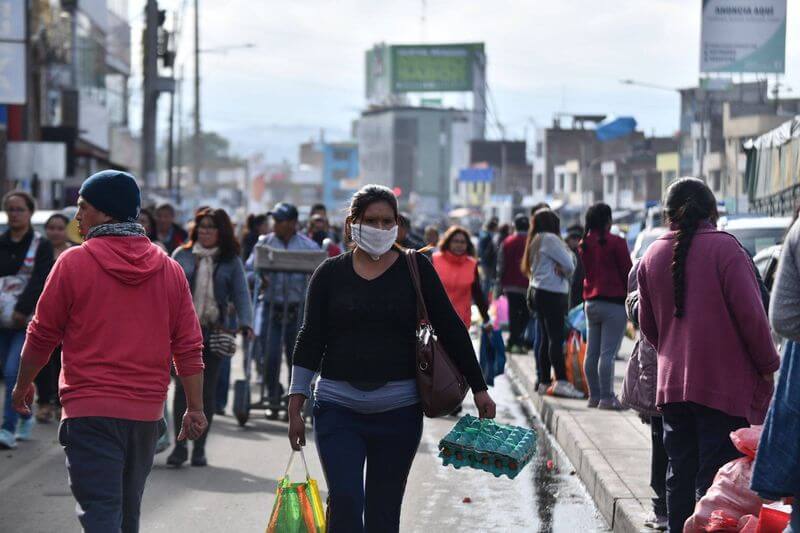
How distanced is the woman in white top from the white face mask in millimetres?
7714

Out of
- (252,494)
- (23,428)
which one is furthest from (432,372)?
(23,428)

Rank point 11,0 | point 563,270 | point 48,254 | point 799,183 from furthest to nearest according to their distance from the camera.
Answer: point 11,0
point 799,183
point 563,270
point 48,254

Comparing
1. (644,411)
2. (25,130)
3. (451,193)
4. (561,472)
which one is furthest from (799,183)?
(451,193)

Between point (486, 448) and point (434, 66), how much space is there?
13557 cm

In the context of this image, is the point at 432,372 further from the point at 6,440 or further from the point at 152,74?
the point at 152,74

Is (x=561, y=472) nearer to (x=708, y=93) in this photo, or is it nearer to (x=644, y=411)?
(x=644, y=411)

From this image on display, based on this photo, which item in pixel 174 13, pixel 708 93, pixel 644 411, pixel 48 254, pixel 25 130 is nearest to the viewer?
pixel 644 411

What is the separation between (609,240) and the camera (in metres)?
11.8

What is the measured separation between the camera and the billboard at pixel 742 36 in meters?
35.5

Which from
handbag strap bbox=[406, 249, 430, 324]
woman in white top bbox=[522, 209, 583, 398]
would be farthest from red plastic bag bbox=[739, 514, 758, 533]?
woman in white top bbox=[522, 209, 583, 398]

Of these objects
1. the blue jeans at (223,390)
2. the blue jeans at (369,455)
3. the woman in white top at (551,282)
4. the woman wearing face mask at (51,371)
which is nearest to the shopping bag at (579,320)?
the woman in white top at (551,282)

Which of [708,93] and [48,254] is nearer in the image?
[48,254]

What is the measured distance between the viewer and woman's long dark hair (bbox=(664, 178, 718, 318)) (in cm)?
613

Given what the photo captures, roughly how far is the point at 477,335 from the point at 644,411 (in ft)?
54.0
